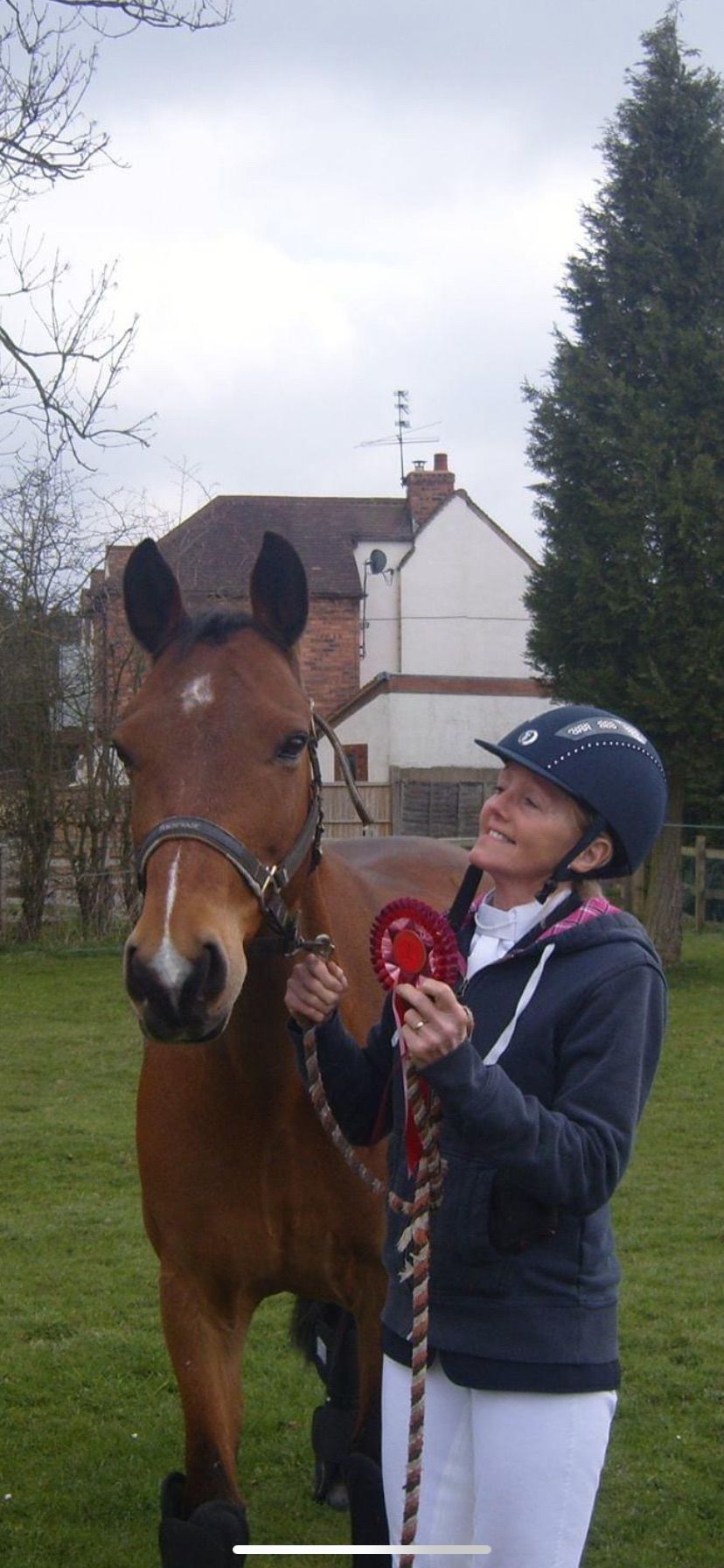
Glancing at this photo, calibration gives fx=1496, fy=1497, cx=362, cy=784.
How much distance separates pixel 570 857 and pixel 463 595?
89.8ft

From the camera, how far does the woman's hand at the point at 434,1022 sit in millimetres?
1933

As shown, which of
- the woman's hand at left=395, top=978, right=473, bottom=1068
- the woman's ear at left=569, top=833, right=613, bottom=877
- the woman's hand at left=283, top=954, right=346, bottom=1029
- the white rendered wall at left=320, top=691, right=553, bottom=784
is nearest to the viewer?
the woman's hand at left=395, top=978, right=473, bottom=1068

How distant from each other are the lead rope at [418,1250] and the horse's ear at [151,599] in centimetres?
111

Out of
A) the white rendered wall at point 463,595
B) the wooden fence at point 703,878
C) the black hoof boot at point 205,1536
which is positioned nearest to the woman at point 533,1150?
the black hoof boot at point 205,1536

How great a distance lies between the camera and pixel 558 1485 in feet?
6.97

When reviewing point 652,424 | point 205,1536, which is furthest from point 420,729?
point 205,1536

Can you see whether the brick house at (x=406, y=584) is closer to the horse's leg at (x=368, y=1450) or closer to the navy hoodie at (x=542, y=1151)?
the horse's leg at (x=368, y=1450)

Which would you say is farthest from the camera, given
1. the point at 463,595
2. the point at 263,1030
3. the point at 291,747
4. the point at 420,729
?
the point at 463,595

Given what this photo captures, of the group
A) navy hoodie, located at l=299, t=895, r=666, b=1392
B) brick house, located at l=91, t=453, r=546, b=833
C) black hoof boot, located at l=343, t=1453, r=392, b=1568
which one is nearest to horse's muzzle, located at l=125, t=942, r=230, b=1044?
navy hoodie, located at l=299, t=895, r=666, b=1392

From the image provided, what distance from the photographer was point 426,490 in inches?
1178

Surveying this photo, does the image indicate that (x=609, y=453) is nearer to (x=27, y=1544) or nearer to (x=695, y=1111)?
(x=695, y=1111)

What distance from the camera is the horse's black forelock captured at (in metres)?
2.82

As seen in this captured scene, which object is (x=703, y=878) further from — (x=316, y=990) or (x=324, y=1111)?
(x=316, y=990)

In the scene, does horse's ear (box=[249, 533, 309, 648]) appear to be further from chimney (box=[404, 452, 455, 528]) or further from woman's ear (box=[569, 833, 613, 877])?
chimney (box=[404, 452, 455, 528])
